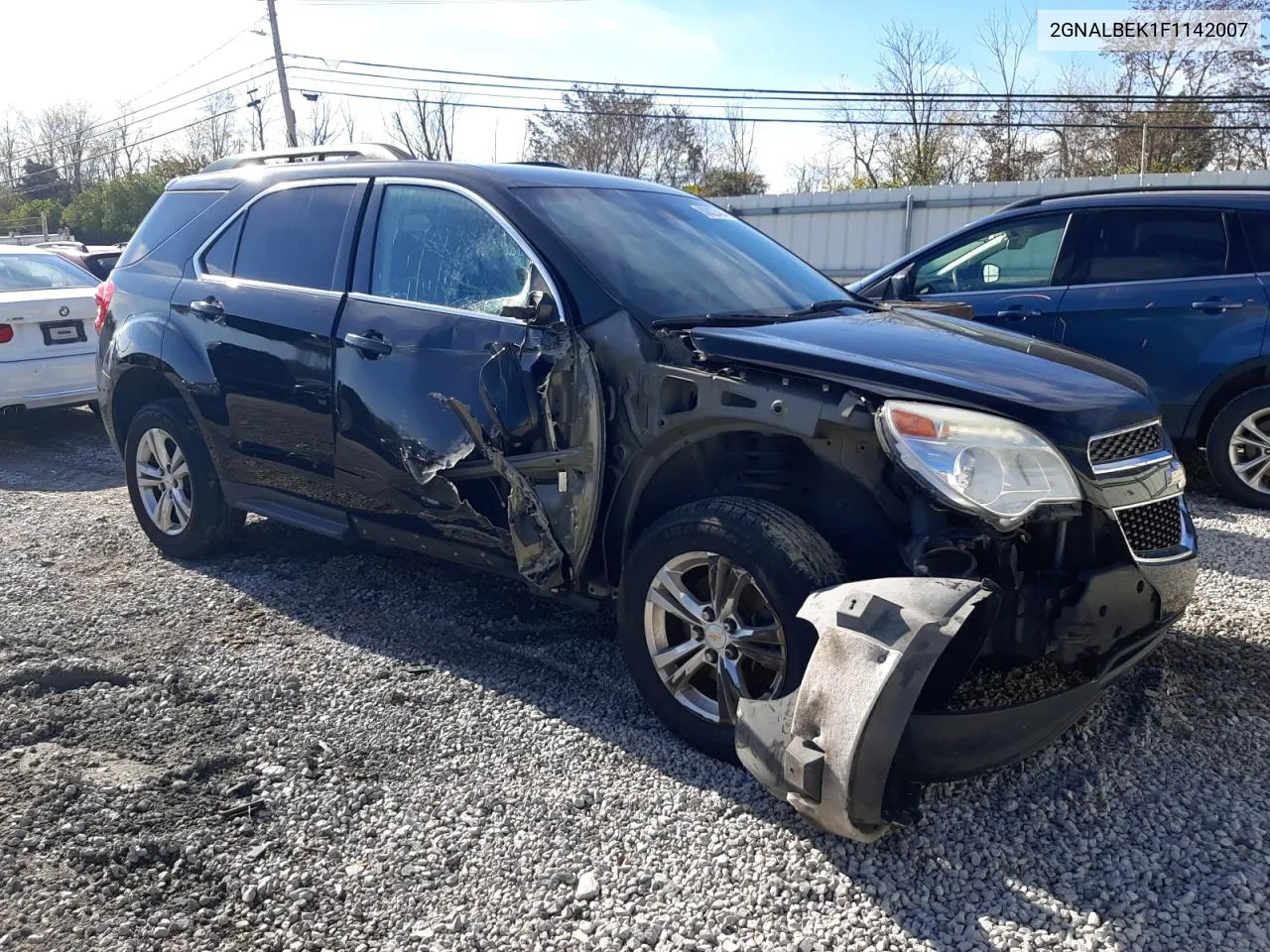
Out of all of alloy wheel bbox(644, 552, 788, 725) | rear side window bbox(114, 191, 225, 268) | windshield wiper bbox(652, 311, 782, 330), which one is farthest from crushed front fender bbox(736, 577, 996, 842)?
rear side window bbox(114, 191, 225, 268)

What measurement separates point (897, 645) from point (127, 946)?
6.53ft

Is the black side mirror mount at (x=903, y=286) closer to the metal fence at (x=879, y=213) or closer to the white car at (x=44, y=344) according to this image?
the white car at (x=44, y=344)

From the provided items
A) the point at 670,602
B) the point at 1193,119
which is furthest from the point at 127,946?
the point at 1193,119

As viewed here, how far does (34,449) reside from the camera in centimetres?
859

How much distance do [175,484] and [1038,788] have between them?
4258 mm

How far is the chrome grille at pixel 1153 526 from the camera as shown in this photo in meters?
2.85

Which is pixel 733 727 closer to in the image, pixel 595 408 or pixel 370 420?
pixel 595 408

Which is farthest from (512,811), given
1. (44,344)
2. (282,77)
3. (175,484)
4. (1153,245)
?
(282,77)

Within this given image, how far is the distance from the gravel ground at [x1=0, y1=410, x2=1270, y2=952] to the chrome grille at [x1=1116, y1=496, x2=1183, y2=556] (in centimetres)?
68

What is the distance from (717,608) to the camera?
3051mm

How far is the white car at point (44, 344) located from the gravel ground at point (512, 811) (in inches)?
171

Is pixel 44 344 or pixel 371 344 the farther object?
pixel 44 344

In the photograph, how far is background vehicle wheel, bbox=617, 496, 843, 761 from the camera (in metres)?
2.84

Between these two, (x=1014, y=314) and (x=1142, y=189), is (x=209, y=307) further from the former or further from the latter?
(x=1142, y=189)
